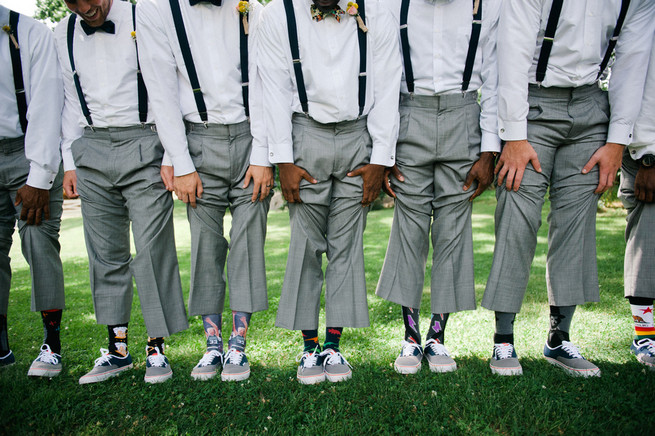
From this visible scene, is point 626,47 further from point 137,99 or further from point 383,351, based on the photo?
point 137,99

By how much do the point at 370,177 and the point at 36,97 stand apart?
90.6 inches

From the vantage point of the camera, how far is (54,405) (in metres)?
2.75

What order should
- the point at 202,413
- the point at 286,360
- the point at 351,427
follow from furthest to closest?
the point at 286,360 < the point at 202,413 < the point at 351,427

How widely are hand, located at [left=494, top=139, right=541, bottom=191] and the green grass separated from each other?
1.21 meters

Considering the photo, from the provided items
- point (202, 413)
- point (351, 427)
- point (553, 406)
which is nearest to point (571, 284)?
point (553, 406)

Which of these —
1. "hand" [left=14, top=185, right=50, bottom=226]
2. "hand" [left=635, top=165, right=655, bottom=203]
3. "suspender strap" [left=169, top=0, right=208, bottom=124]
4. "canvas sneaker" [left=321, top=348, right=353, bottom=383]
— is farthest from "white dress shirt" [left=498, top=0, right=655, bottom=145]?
"hand" [left=14, top=185, right=50, bottom=226]

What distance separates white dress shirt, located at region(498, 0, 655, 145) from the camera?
2844mm

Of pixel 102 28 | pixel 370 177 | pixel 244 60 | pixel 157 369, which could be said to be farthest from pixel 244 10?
pixel 157 369

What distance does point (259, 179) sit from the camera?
3102 millimetres

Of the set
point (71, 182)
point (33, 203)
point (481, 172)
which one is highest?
point (481, 172)

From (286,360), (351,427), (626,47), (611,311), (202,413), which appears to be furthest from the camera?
(611,311)

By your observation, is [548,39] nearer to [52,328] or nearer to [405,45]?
[405,45]

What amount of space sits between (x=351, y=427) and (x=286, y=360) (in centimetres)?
103

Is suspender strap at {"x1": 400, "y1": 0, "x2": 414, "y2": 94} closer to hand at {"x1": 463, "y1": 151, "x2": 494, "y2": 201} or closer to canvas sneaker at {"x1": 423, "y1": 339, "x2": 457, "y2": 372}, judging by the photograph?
hand at {"x1": 463, "y1": 151, "x2": 494, "y2": 201}
